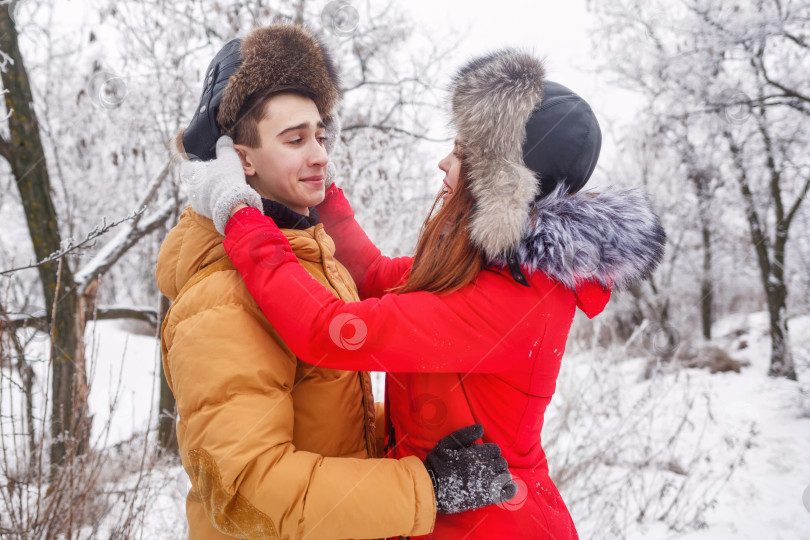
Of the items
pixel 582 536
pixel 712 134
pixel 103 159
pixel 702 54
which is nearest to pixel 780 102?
pixel 702 54

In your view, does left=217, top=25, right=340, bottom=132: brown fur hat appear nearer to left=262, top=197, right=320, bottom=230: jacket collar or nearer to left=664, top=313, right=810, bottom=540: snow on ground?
left=262, top=197, right=320, bottom=230: jacket collar

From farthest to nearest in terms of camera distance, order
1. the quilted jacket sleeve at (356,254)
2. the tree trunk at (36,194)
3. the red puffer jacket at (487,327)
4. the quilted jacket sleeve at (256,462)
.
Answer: the tree trunk at (36,194)
the quilted jacket sleeve at (356,254)
the red puffer jacket at (487,327)
the quilted jacket sleeve at (256,462)

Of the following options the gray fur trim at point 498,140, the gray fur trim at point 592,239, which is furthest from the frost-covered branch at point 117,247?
the gray fur trim at point 592,239

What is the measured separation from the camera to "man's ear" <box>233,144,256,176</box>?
184 cm

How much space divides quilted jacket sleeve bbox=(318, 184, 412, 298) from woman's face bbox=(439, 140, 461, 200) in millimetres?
559

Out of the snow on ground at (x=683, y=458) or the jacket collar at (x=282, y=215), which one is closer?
the jacket collar at (x=282, y=215)

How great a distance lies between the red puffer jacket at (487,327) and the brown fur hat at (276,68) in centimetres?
48

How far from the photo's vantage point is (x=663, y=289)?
684 inches

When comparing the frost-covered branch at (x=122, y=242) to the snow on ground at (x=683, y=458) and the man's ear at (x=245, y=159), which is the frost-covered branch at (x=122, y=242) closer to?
the man's ear at (x=245, y=159)

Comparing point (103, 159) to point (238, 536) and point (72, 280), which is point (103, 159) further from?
point (238, 536)

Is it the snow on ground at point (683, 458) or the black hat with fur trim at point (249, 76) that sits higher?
the black hat with fur trim at point (249, 76)

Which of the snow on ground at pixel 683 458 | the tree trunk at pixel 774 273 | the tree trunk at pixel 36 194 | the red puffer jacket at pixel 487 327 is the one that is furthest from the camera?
the tree trunk at pixel 774 273

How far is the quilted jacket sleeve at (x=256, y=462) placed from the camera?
4.30 ft

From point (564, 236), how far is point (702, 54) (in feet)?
36.9
